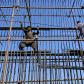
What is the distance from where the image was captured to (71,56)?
8.45 meters

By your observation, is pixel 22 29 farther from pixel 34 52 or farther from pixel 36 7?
pixel 34 52

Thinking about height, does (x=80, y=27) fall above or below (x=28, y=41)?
above

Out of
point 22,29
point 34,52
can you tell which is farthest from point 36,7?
point 34,52

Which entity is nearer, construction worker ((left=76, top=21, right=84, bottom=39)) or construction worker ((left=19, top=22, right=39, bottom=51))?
construction worker ((left=19, top=22, right=39, bottom=51))

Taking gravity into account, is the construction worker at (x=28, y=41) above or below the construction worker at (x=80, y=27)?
below

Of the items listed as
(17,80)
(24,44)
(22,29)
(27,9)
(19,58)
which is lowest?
(17,80)

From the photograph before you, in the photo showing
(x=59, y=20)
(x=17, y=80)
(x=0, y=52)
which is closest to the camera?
(x=17, y=80)

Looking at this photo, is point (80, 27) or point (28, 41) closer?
point (28, 41)

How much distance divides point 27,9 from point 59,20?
155cm

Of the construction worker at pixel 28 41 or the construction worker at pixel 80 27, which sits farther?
the construction worker at pixel 80 27

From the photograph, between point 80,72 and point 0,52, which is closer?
point 80,72

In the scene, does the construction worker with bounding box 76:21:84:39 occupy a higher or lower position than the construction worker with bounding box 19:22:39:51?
higher

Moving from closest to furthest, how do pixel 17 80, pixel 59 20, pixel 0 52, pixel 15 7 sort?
1. pixel 17 80
2. pixel 0 52
3. pixel 15 7
4. pixel 59 20

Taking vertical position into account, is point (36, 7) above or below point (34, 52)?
above
